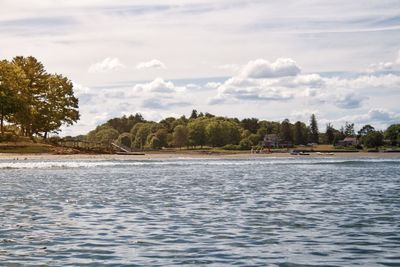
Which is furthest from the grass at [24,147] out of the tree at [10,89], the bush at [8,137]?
the tree at [10,89]

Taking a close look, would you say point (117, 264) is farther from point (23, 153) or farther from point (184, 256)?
point (23, 153)

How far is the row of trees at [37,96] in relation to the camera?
107 m

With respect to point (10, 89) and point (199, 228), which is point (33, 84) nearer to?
point (10, 89)

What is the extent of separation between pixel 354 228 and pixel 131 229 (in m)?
7.34

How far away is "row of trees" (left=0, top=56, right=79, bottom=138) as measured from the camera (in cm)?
10731

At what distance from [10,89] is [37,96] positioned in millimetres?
14335

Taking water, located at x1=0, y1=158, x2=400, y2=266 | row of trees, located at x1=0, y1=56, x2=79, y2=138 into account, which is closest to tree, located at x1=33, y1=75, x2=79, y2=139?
row of trees, located at x1=0, y1=56, x2=79, y2=138

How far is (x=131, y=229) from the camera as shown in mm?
22031

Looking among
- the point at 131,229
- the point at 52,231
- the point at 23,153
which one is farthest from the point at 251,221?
the point at 23,153

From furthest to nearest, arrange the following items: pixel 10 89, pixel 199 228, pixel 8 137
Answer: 1. pixel 8 137
2. pixel 10 89
3. pixel 199 228


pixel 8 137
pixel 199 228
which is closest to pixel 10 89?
pixel 8 137

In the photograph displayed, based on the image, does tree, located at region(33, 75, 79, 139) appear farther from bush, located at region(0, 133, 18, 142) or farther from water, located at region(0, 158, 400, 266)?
water, located at region(0, 158, 400, 266)

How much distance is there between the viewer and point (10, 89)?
104438mm

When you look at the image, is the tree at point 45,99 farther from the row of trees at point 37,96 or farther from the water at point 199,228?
the water at point 199,228
